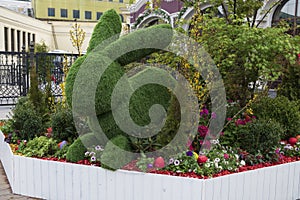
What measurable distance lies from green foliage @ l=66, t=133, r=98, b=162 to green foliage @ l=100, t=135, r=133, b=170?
0.38m

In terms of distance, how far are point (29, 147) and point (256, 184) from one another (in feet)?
9.61

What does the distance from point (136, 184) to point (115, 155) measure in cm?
39

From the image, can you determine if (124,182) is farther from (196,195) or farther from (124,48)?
(124,48)

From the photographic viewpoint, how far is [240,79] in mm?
5449

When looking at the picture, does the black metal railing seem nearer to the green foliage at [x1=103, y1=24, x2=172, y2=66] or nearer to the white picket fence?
the white picket fence

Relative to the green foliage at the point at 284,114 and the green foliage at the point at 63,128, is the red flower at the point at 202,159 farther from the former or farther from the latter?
the green foliage at the point at 63,128

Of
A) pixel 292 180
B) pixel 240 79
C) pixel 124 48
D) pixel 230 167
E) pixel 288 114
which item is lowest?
pixel 292 180

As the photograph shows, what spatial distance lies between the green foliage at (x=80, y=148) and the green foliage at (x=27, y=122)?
1.22 meters

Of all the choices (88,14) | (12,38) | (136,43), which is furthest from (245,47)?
(88,14)

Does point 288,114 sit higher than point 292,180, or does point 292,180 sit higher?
point 288,114

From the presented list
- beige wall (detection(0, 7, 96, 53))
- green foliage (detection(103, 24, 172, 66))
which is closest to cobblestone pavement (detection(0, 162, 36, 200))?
green foliage (detection(103, 24, 172, 66))

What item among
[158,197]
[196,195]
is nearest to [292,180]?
[196,195]

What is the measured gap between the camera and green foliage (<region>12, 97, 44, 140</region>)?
5.09 meters

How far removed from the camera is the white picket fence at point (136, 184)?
349 cm
